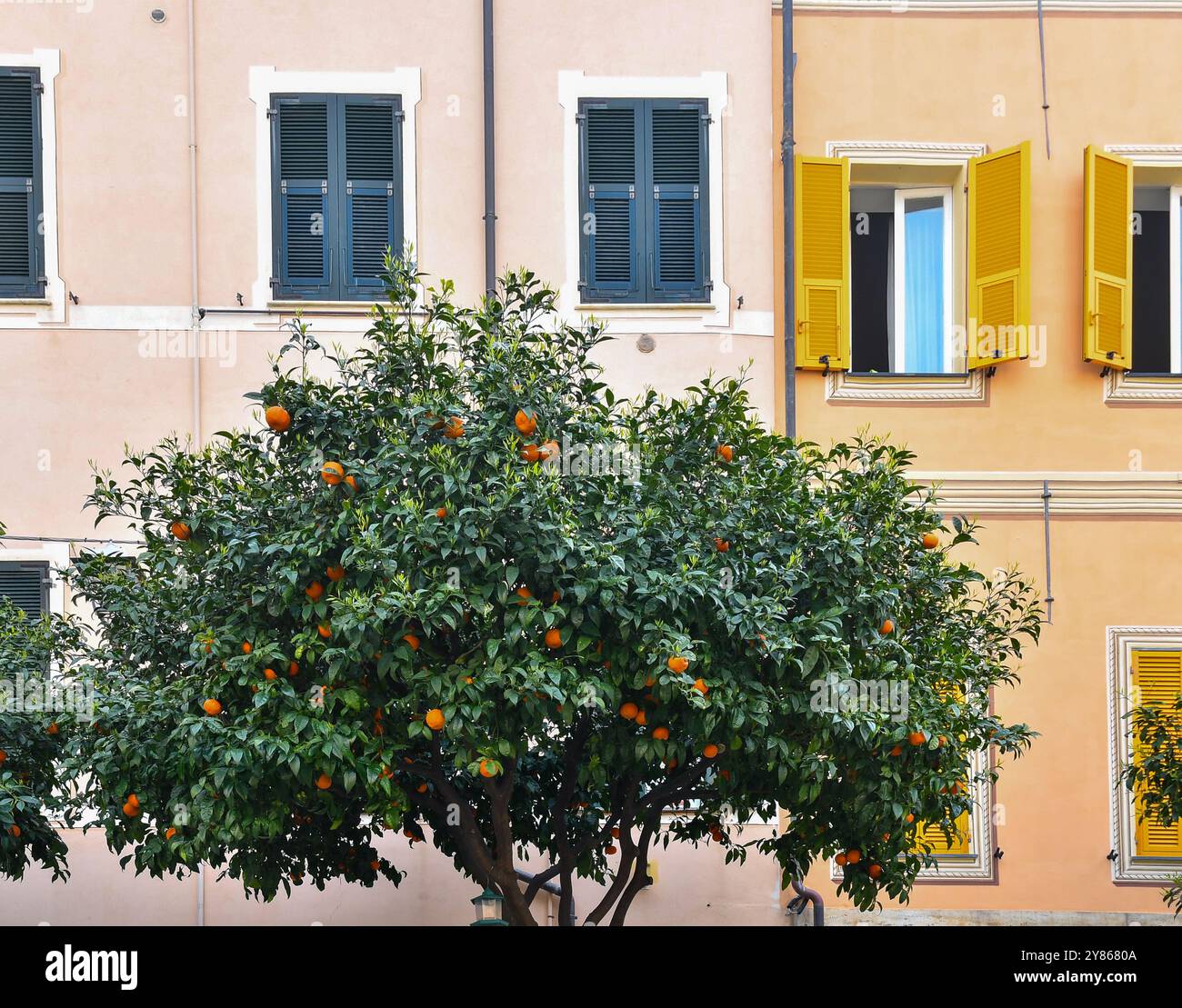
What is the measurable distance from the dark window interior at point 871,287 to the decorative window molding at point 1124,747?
10.5 feet

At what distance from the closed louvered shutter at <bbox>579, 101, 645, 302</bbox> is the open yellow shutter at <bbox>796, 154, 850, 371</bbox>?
4.75 feet

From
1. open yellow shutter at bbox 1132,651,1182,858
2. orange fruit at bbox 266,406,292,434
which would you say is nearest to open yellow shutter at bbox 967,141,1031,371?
open yellow shutter at bbox 1132,651,1182,858

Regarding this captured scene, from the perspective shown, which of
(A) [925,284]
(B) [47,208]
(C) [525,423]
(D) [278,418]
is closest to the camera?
(C) [525,423]

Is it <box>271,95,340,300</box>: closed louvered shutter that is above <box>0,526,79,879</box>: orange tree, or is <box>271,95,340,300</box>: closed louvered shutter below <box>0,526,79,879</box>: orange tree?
above

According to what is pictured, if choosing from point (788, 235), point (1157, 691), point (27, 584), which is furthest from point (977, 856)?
point (27, 584)

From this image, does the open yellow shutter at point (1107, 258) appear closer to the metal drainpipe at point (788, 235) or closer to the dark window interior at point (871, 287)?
the dark window interior at point (871, 287)

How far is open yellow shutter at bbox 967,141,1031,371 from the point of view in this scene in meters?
12.7

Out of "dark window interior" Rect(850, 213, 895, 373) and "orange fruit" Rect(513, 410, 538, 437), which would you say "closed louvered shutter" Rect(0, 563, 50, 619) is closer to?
"orange fruit" Rect(513, 410, 538, 437)

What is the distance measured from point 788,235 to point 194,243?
5127mm

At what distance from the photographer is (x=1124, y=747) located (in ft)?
41.0

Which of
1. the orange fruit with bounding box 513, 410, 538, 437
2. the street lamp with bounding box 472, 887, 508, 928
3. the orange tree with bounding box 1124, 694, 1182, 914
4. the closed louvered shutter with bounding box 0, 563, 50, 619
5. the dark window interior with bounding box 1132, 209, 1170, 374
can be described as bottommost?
the street lamp with bounding box 472, 887, 508, 928

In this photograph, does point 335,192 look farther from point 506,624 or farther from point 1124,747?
point 1124,747

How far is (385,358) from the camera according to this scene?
301 inches

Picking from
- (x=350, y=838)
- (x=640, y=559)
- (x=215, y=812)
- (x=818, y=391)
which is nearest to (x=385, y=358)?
(x=640, y=559)
